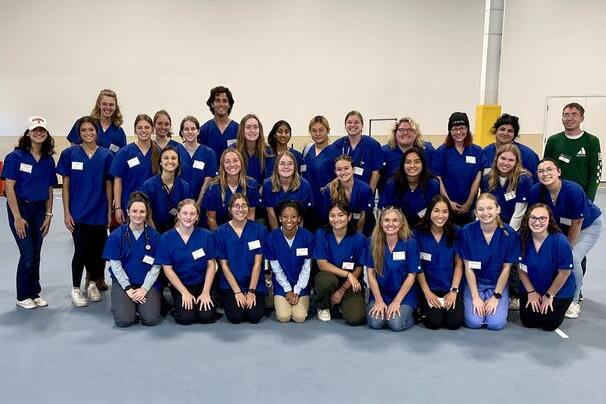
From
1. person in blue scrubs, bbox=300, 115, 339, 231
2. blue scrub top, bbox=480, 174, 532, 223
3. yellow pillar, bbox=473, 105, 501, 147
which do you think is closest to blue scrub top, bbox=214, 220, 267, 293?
person in blue scrubs, bbox=300, 115, 339, 231

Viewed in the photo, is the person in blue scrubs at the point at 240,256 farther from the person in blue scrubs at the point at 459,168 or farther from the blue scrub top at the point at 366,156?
the person in blue scrubs at the point at 459,168

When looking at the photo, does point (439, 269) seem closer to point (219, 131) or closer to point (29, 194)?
point (219, 131)

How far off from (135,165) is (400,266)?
2.06 m

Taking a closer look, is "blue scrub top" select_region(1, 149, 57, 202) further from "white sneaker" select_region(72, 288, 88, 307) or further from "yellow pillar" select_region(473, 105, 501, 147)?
"yellow pillar" select_region(473, 105, 501, 147)

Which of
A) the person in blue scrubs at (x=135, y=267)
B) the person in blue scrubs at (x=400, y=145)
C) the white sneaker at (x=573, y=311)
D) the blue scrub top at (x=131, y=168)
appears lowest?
the white sneaker at (x=573, y=311)

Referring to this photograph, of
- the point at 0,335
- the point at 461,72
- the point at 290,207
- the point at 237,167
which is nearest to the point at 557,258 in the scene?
the point at 290,207

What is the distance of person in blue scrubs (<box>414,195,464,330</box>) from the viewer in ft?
11.5

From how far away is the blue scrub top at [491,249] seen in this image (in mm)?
3545

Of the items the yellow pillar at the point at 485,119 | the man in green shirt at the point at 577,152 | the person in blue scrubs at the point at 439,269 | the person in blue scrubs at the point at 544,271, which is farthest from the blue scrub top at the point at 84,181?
the yellow pillar at the point at 485,119

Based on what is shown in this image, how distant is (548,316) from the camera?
3453 millimetres

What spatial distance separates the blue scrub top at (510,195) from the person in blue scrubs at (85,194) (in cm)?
290

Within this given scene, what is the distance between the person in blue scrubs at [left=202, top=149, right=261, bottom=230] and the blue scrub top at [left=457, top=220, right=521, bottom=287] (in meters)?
1.52

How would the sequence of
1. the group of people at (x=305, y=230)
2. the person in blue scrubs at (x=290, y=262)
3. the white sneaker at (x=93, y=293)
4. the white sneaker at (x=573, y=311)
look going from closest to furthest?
1. the group of people at (x=305, y=230)
2. the person in blue scrubs at (x=290, y=262)
3. the white sneaker at (x=573, y=311)
4. the white sneaker at (x=93, y=293)

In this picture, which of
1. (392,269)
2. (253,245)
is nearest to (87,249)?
(253,245)
